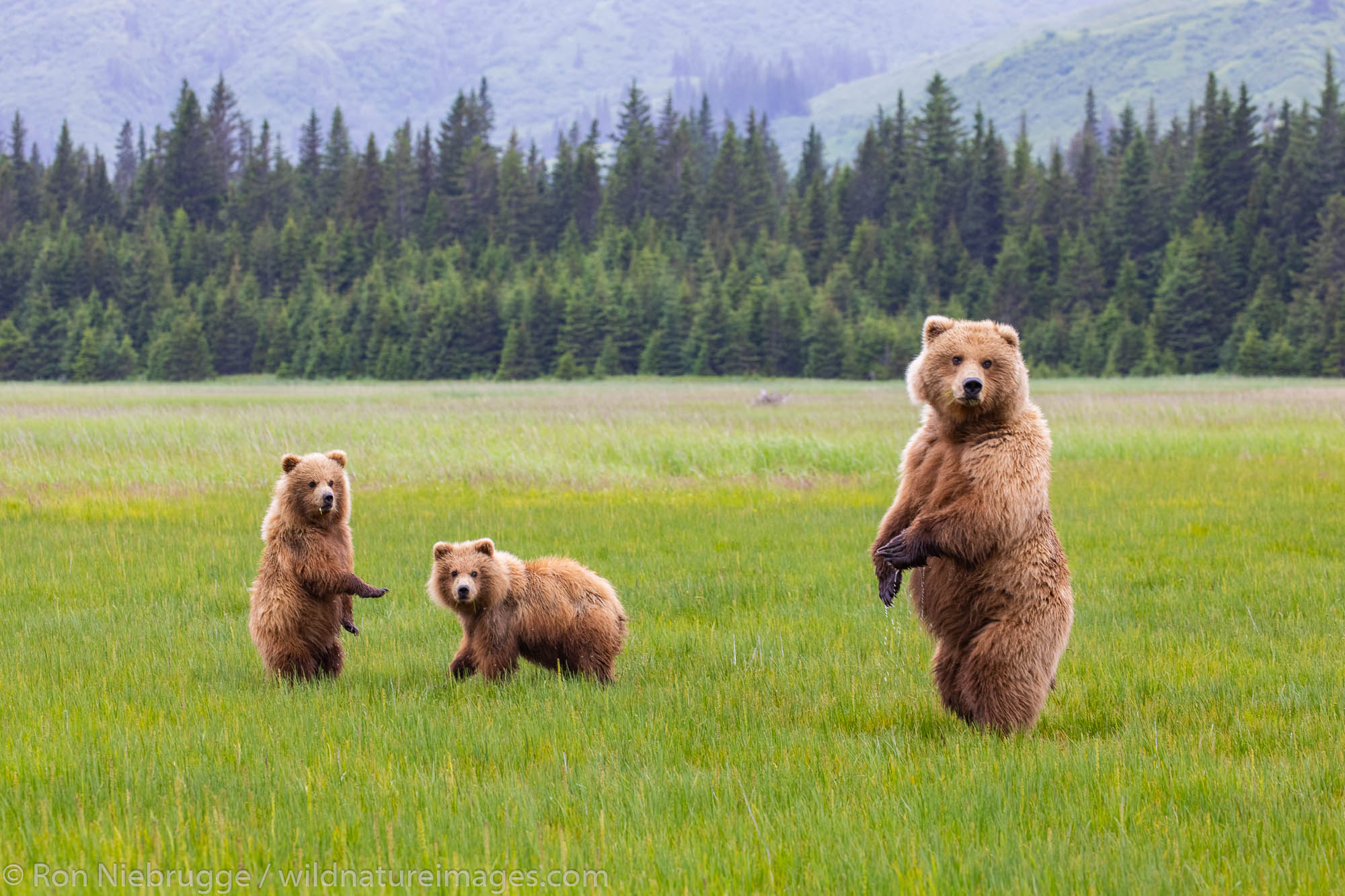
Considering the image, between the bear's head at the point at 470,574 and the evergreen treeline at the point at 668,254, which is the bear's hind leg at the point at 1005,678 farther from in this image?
the evergreen treeline at the point at 668,254

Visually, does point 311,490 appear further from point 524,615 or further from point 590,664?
point 590,664

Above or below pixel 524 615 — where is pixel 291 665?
below

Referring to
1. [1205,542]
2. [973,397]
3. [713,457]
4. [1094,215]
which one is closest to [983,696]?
[973,397]

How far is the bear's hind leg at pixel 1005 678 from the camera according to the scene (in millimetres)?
6250

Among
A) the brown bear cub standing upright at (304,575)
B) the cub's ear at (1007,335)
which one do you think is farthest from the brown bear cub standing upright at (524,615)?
the cub's ear at (1007,335)

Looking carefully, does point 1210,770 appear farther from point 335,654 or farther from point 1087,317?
point 1087,317

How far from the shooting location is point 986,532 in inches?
240

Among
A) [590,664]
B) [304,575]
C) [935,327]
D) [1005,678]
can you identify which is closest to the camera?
[1005,678]

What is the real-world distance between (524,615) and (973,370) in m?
3.29

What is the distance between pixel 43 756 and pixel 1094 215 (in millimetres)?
103133

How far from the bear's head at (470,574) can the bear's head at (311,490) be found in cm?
76

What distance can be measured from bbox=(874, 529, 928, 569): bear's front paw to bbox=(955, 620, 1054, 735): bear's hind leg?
59 centimetres

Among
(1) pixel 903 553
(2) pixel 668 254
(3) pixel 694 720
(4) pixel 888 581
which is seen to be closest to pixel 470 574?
(3) pixel 694 720

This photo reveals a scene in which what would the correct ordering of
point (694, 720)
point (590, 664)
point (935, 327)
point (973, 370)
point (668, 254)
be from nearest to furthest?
point (973, 370)
point (935, 327)
point (694, 720)
point (590, 664)
point (668, 254)
